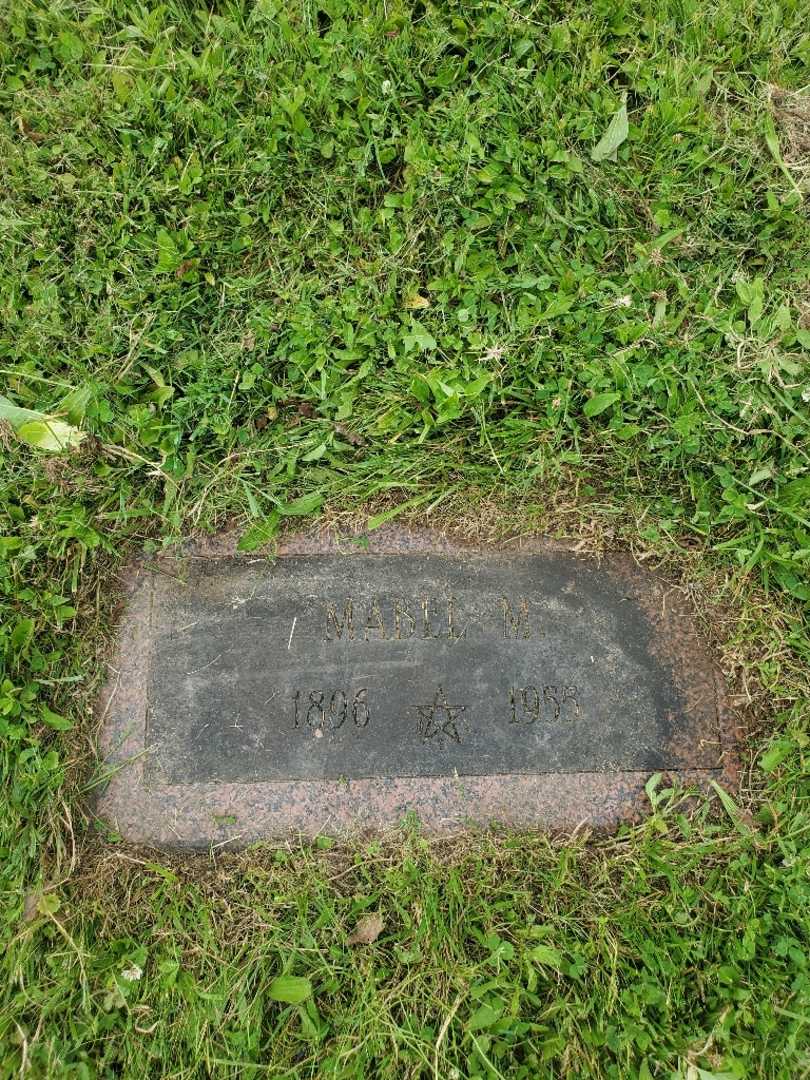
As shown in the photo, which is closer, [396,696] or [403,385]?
[396,696]

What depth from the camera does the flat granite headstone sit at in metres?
2.15

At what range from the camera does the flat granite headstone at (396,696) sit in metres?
2.15

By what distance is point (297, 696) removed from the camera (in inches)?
85.1

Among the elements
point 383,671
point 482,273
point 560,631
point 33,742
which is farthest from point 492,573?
point 33,742

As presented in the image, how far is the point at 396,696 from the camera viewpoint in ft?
7.09

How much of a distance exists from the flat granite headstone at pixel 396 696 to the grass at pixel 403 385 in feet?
0.35

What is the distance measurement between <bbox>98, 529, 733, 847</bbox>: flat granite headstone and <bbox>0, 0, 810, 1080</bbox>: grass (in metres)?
0.11

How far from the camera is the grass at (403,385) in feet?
6.86

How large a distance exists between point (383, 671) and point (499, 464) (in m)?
0.73

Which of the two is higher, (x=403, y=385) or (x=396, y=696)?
(x=403, y=385)

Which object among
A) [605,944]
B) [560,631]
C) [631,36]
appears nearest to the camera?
[605,944]

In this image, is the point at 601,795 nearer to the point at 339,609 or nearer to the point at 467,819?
the point at 467,819

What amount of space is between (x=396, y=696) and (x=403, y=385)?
37.5 inches

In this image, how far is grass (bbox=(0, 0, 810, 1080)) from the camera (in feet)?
6.86
